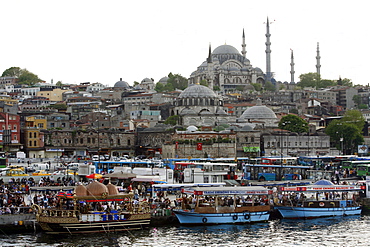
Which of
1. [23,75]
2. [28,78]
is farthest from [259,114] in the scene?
[23,75]

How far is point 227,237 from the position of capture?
79.4 ft

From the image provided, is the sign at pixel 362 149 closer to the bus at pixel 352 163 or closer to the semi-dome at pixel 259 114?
the semi-dome at pixel 259 114

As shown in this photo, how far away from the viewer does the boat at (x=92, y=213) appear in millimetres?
23794

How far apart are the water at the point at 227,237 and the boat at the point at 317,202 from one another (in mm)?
1143

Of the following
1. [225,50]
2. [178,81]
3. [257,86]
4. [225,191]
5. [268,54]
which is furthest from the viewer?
[268,54]

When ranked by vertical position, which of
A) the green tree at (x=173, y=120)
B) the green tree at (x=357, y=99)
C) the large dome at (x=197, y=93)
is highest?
the green tree at (x=357, y=99)

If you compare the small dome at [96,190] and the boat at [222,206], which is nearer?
the small dome at [96,190]

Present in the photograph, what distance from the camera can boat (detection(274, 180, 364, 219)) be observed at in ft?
91.4

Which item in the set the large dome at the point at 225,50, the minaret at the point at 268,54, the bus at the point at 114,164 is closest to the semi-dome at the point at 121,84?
the large dome at the point at 225,50

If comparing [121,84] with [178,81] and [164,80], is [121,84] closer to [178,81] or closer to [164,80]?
[178,81]

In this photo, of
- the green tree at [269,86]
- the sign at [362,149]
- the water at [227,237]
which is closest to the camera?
the water at [227,237]

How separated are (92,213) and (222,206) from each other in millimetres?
5484

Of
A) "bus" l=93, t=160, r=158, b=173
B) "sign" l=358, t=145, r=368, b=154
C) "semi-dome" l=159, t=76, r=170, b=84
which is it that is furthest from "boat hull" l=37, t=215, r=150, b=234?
"semi-dome" l=159, t=76, r=170, b=84

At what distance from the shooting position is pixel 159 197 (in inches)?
1109
